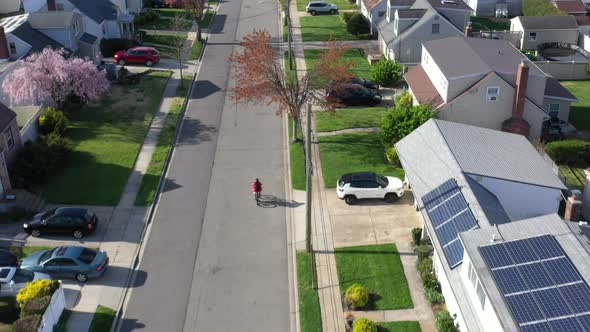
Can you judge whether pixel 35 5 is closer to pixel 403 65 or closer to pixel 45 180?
pixel 45 180

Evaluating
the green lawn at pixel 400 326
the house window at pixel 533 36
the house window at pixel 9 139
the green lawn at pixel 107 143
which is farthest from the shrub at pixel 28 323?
the house window at pixel 533 36

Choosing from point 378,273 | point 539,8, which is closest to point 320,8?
point 539,8

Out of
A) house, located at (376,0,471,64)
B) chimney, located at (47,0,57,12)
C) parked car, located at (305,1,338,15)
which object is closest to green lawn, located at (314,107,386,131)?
house, located at (376,0,471,64)

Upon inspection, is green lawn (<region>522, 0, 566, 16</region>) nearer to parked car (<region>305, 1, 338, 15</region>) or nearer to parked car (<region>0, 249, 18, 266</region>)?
parked car (<region>305, 1, 338, 15</region>)

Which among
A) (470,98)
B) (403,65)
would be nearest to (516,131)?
(470,98)

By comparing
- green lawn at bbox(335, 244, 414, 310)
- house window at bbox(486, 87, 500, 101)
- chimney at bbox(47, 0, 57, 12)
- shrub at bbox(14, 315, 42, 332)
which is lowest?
green lawn at bbox(335, 244, 414, 310)

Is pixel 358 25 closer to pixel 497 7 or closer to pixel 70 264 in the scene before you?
pixel 497 7
